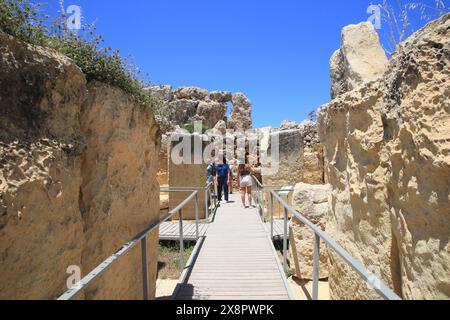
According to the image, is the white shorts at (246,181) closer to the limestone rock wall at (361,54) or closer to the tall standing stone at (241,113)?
the limestone rock wall at (361,54)

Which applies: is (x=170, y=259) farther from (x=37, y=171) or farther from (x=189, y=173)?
(x=37, y=171)

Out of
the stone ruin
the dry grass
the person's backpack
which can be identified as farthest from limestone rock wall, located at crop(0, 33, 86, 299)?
the stone ruin

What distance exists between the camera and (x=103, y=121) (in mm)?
3109

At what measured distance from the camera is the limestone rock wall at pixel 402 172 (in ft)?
5.69

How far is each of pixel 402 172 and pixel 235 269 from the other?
3.55 m

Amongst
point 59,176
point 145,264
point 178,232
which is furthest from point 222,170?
point 59,176

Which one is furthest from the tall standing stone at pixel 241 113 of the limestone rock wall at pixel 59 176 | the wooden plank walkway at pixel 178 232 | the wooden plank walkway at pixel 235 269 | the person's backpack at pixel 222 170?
the limestone rock wall at pixel 59 176

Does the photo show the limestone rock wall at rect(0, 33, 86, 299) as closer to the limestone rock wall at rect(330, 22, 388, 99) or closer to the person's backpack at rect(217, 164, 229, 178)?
the limestone rock wall at rect(330, 22, 388, 99)

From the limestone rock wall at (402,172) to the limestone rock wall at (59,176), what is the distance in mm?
2178

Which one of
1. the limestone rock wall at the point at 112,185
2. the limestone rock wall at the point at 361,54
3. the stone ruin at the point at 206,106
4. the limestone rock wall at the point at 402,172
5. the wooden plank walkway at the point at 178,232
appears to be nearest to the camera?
the limestone rock wall at the point at 402,172

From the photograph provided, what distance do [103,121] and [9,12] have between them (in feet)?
3.61

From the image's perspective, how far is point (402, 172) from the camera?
6.85 ft

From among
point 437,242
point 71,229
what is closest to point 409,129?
point 437,242

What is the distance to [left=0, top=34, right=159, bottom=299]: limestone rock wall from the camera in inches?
77.4
